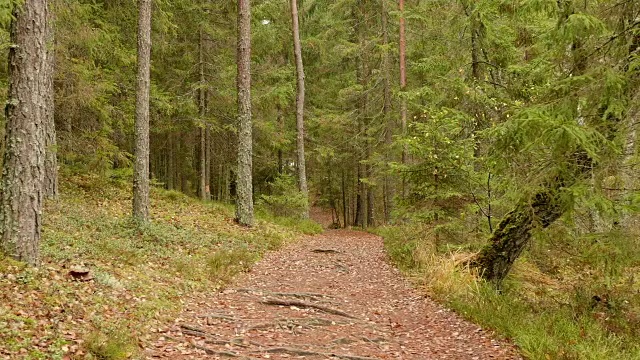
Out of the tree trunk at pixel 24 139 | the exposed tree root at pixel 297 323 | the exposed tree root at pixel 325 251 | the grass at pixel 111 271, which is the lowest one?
the exposed tree root at pixel 325 251

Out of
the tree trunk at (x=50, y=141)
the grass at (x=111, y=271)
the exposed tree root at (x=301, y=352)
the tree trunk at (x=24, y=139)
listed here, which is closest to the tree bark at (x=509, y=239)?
the exposed tree root at (x=301, y=352)

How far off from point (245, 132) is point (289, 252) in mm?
4063

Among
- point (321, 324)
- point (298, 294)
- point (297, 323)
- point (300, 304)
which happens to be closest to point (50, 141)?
point (298, 294)

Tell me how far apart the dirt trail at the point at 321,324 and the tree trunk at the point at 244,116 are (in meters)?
4.43

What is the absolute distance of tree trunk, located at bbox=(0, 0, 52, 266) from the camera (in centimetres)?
611

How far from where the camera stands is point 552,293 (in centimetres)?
920

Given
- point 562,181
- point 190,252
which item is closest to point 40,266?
point 190,252

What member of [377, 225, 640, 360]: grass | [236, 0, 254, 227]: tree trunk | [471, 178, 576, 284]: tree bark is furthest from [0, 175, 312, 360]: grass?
[471, 178, 576, 284]: tree bark

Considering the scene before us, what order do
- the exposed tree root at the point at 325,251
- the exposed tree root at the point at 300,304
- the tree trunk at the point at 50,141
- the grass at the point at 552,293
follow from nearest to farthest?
the grass at the point at 552,293 < the exposed tree root at the point at 300,304 < the tree trunk at the point at 50,141 < the exposed tree root at the point at 325,251

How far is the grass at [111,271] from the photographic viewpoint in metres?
4.97

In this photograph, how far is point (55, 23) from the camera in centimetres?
1185

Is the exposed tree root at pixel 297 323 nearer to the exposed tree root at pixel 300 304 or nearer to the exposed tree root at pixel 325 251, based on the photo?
the exposed tree root at pixel 300 304

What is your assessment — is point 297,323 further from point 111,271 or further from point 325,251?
point 325,251

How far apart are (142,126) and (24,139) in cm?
524
